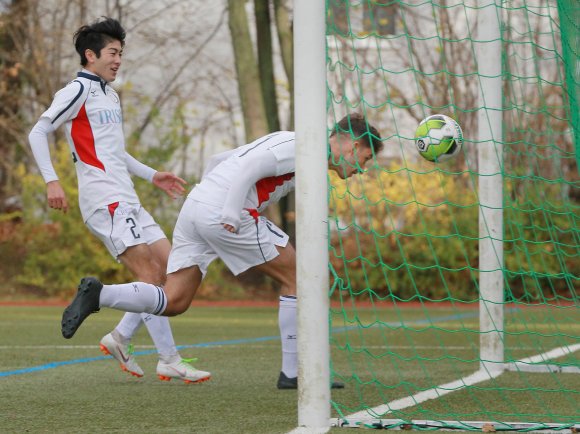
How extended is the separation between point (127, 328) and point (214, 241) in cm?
98

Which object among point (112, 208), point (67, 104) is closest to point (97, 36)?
point (67, 104)

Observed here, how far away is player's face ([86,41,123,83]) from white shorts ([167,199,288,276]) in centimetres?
110

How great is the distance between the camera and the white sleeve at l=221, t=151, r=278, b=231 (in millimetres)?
5656

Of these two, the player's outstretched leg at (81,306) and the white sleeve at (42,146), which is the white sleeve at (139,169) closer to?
the white sleeve at (42,146)

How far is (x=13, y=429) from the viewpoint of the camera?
4.63 meters

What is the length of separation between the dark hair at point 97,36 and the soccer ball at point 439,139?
1.85 m

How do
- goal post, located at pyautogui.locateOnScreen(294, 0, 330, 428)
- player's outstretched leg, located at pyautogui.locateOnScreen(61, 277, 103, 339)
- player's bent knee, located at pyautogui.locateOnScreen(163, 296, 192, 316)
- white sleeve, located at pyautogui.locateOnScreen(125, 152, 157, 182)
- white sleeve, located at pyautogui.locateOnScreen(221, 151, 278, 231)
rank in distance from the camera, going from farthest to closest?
white sleeve, located at pyautogui.locateOnScreen(125, 152, 157, 182)
player's bent knee, located at pyautogui.locateOnScreen(163, 296, 192, 316)
white sleeve, located at pyautogui.locateOnScreen(221, 151, 278, 231)
player's outstretched leg, located at pyautogui.locateOnScreen(61, 277, 103, 339)
goal post, located at pyautogui.locateOnScreen(294, 0, 330, 428)

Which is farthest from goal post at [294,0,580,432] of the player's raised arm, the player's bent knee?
the player's raised arm

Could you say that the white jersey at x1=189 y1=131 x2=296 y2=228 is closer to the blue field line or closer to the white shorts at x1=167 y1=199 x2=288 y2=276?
the white shorts at x1=167 y1=199 x2=288 y2=276

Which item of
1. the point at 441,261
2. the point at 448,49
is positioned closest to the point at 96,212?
the point at 441,261

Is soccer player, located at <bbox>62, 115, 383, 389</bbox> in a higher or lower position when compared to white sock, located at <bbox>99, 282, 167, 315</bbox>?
higher

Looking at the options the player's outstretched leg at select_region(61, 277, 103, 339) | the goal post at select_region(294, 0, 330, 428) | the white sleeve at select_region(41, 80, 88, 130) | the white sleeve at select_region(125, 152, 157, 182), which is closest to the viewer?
the goal post at select_region(294, 0, 330, 428)

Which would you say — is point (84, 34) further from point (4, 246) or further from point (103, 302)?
point (4, 246)

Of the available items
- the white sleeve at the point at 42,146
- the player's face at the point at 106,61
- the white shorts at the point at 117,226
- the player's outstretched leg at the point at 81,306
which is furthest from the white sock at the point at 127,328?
the player's face at the point at 106,61
